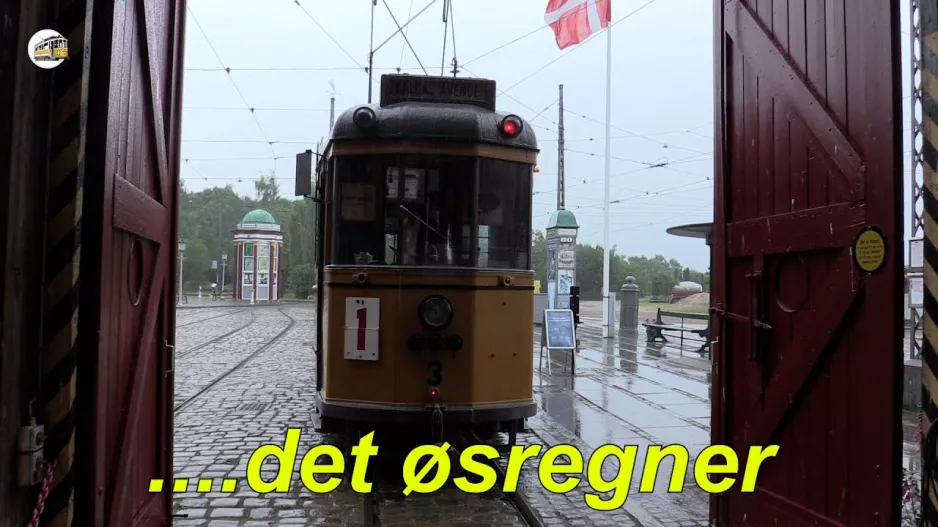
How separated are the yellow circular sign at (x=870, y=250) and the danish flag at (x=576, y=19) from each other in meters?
14.6

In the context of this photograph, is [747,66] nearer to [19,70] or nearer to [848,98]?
[848,98]

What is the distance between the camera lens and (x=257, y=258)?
148ft

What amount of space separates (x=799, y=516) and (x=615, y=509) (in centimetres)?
225

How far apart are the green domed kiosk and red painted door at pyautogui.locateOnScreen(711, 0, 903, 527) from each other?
43.2m

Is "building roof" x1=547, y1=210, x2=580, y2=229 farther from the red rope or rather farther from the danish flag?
the red rope

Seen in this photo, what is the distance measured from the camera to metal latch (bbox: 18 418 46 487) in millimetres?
2150

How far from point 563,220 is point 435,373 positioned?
44.9ft

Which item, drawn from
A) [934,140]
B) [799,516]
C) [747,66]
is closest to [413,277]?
[747,66]

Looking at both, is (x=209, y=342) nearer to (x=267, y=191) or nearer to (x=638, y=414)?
(x=638, y=414)

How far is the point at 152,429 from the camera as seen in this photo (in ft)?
11.7

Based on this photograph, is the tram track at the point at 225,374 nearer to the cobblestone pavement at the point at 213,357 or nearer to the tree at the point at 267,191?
the cobblestone pavement at the point at 213,357

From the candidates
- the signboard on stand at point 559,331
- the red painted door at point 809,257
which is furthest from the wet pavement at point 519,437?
the red painted door at point 809,257

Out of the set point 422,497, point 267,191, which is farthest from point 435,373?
point 267,191
